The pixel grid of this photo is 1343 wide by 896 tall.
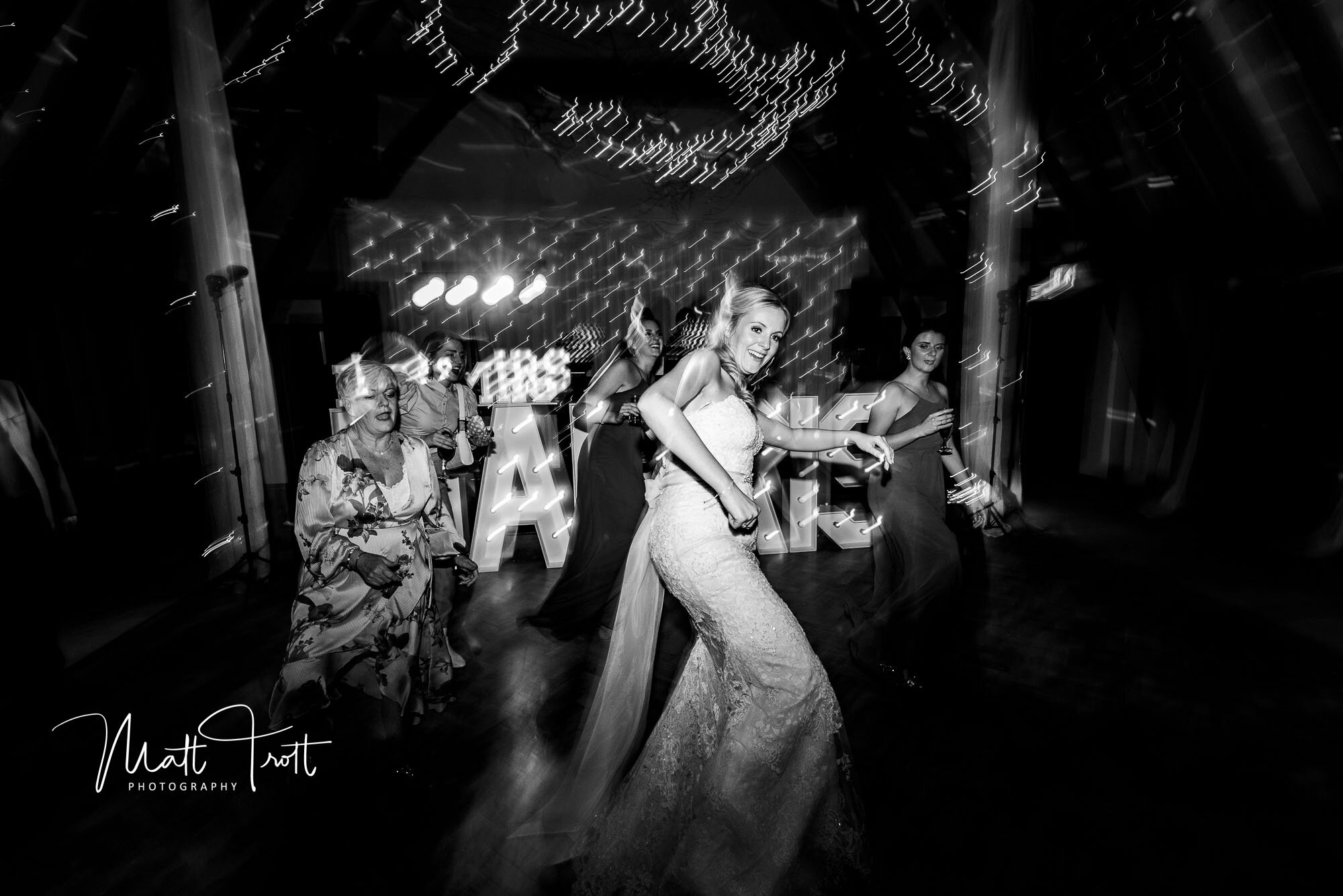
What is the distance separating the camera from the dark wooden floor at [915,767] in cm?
164

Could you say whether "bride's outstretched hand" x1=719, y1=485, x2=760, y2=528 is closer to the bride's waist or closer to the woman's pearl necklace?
the bride's waist

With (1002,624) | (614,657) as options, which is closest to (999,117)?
(1002,624)

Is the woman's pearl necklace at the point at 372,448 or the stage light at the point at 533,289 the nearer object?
the woman's pearl necklace at the point at 372,448

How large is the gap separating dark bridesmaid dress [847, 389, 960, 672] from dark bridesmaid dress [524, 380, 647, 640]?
1255 millimetres

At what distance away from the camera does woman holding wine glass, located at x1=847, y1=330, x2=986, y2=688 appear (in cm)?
252

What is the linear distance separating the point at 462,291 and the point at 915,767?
8774 millimetres

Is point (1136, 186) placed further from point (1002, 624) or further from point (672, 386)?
point (672, 386)

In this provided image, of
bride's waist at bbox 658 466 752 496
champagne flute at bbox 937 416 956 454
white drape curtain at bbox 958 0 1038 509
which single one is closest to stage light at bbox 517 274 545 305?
white drape curtain at bbox 958 0 1038 509

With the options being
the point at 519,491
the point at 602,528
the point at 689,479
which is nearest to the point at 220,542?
the point at 519,491

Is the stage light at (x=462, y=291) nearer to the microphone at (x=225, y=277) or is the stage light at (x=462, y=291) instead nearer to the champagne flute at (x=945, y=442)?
the microphone at (x=225, y=277)

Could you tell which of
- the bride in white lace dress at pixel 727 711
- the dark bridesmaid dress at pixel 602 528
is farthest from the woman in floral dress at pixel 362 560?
the dark bridesmaid dress at pixel 602 528

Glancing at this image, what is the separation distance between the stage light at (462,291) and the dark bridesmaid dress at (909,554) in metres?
7.78

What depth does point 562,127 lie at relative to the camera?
8.38 meters

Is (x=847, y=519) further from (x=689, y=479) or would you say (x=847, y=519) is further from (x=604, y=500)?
(x=689, y=479)
